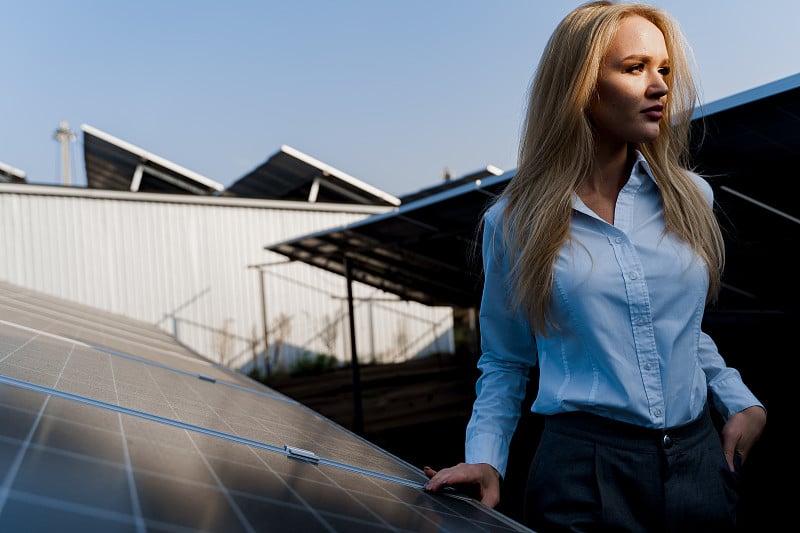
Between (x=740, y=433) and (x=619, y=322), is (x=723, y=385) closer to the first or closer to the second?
(x=740, y=433)

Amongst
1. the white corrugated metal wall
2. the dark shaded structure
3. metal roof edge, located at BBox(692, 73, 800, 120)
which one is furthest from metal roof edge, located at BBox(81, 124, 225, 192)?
Answer: metal roof edge, located at BBox(692, 73, 800, 120)

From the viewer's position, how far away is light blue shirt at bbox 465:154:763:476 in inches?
64.3

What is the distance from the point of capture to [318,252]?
40.5ft

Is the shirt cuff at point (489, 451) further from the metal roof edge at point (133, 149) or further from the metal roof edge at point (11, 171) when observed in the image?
the metal roof edge at point (11, 171)

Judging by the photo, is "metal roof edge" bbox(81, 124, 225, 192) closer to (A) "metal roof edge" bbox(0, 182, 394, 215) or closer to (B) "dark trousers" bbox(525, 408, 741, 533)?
(A) "metal roof edge" bbox(0, 182, 394, 215)

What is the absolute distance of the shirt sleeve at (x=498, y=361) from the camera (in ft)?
5.99

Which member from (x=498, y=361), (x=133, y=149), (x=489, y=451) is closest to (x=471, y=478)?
(x=489, y=451)

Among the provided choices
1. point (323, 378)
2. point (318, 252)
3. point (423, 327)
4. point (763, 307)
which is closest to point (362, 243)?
point (318, 252)

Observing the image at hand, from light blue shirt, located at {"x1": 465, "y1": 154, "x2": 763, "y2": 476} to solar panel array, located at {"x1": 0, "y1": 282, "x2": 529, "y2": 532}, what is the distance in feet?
1.10

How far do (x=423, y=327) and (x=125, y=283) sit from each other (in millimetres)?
8248

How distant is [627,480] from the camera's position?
160 centimetres

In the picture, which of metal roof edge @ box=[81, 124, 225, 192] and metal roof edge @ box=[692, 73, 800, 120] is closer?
metal roof edge @ box=[692, 73, 800, 120]

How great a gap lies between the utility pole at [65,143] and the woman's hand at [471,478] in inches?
1368

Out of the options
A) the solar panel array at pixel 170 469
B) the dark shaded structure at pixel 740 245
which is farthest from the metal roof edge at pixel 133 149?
the solar panel array at pixel 170 469
